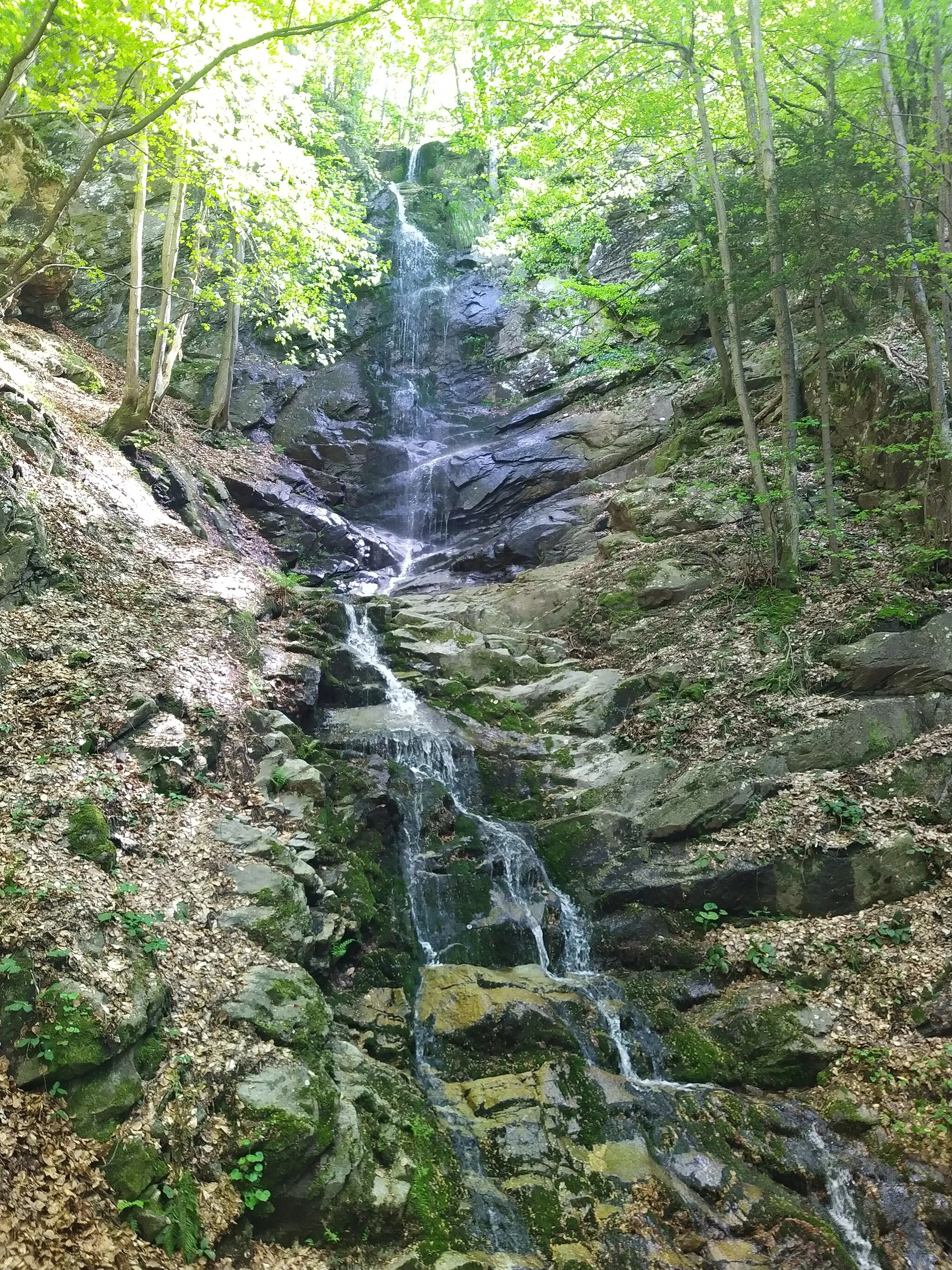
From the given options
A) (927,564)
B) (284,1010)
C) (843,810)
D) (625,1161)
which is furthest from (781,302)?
(284,1010)

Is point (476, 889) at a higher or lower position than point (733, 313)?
lower

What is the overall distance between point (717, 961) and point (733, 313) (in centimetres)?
1028

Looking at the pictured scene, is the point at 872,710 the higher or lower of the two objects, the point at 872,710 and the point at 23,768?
the lower

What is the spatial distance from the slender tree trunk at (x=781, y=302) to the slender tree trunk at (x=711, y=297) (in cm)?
127

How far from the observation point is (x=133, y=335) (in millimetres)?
13203

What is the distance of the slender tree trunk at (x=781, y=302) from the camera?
11039mm

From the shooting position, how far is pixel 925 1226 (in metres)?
5.50

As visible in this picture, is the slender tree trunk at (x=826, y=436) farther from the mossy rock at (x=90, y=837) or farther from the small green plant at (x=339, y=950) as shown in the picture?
the mossy rock at (x=90, y=837)

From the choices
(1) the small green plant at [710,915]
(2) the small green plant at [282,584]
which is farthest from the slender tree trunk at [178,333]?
(1) the small green plant at [710,915]

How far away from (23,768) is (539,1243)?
543cm

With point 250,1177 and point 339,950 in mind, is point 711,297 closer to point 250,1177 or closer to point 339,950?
point 339,950

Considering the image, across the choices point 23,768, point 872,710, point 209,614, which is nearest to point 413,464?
point 209,614

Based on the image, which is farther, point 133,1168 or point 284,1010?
point 284,1010

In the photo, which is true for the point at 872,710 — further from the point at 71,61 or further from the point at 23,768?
the point at 71,61
